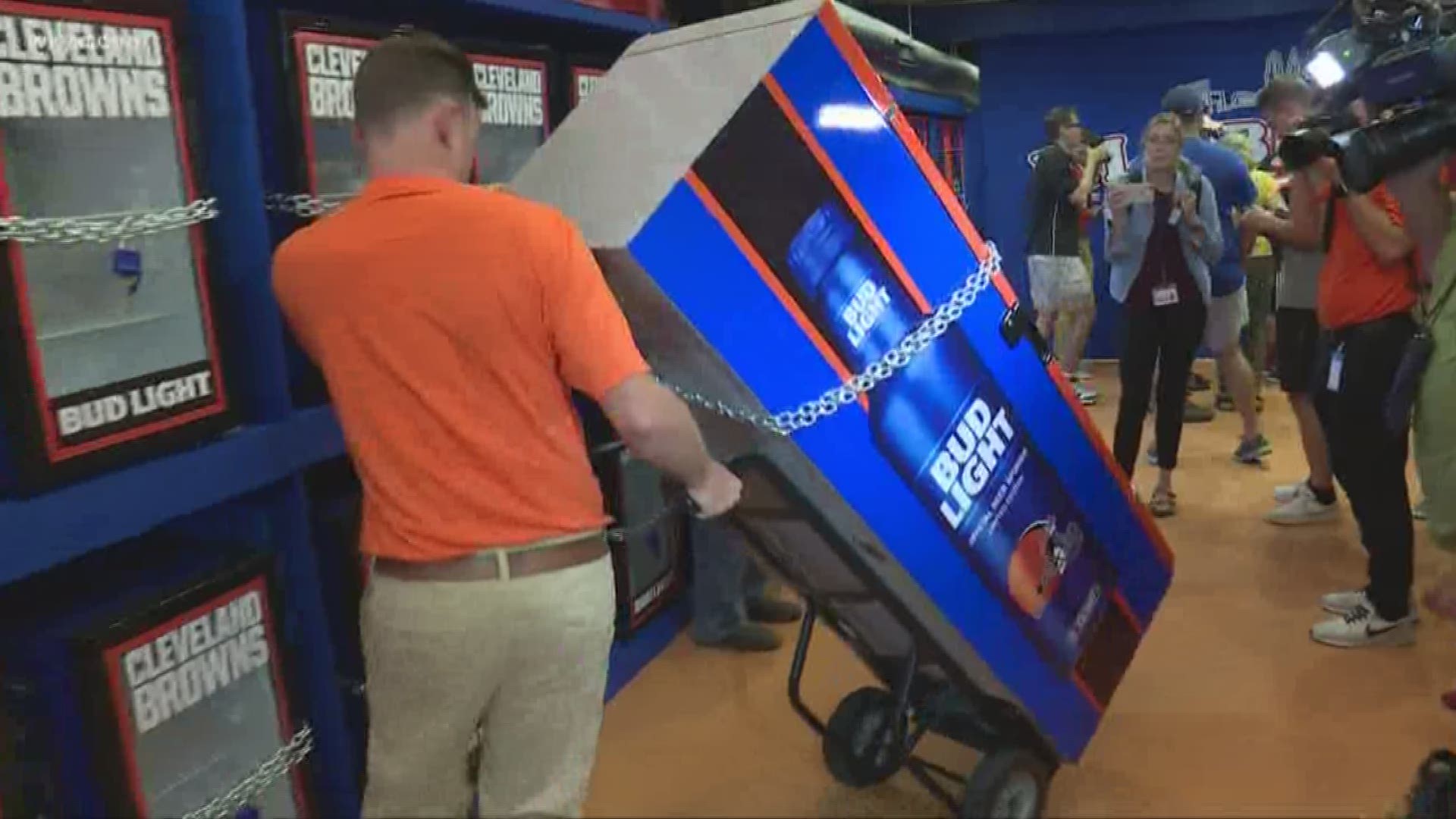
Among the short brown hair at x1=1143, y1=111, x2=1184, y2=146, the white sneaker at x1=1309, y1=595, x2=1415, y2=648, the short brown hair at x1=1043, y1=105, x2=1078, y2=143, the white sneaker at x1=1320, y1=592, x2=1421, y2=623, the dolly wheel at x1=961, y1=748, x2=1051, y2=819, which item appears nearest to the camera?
the dolly wheel at x1=961, y1=748, x2=1051, y2=819

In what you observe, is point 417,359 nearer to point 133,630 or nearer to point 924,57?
point 133,630

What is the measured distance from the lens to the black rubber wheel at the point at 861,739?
2.41 metres

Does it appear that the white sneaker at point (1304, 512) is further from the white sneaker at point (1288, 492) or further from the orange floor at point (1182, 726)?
the orange floor at point (1182, 726)

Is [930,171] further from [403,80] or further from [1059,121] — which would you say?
[1059,121]

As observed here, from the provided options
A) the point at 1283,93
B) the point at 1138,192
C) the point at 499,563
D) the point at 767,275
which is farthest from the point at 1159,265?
the point at 499,563

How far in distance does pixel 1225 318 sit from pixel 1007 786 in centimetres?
270

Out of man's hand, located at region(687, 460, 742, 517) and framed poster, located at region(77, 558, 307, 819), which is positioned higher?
man's hand, located at region(687, 460, 742, 517)

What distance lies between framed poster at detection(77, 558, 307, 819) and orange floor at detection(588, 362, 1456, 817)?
0.81m

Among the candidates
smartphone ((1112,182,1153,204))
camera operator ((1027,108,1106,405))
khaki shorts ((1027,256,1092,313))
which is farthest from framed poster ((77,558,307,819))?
khaki shorts ((1027,256,1092,313))

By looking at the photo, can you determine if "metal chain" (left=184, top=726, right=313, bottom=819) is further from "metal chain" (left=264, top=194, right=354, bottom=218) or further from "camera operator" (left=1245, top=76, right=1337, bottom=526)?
"camera operator" (left=1245, top=76, right=1337, bottom=526)

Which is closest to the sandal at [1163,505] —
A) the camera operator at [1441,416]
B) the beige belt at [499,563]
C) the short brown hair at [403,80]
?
the camera operator at [1441,416]

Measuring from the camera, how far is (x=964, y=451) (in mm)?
1891

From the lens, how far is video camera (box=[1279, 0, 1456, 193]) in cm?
174

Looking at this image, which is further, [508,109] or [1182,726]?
[1182,726]
